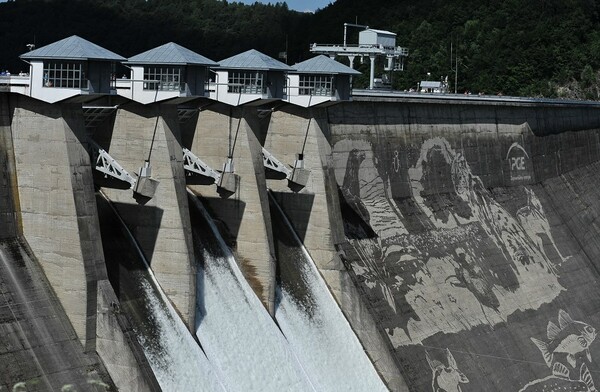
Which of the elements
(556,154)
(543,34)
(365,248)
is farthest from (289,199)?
(543,34)

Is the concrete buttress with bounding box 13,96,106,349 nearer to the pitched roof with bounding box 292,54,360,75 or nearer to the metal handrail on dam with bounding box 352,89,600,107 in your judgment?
the pitched roof with bounding box 292,54,360,75

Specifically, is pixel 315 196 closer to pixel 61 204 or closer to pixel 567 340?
pixel 61 204

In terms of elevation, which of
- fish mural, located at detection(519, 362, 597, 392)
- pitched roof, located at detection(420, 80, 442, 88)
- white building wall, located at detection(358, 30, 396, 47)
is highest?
white building wall, located at detection(358, 30, 396, 47)

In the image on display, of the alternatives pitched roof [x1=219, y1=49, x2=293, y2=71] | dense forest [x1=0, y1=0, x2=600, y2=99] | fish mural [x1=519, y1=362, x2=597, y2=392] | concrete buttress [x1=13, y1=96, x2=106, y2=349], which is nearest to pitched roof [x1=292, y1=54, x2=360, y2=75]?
pitched roof [x1=219, y1=49, x2=293, y2=71]

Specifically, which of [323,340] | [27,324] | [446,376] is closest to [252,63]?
[323,340]

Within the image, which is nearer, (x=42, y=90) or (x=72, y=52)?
(x=42, y=90)

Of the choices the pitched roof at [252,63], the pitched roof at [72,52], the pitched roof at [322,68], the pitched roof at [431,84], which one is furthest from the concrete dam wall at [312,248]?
the pitched roof at [431,84]
